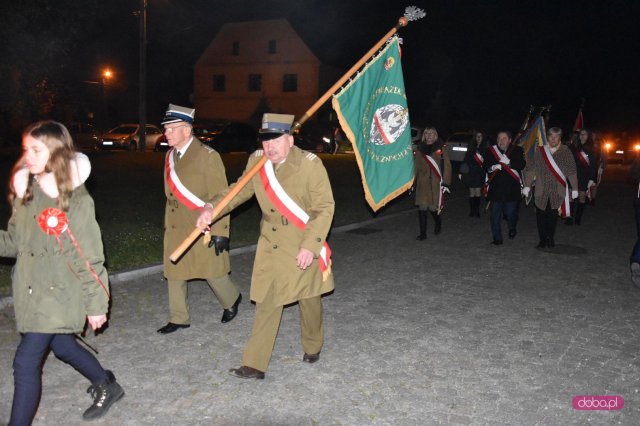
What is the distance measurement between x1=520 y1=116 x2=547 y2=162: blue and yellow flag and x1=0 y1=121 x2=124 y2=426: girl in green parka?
29.0 feet

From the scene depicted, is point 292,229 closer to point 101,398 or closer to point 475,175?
point 101,398

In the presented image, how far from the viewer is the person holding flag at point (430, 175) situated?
10.8 meters

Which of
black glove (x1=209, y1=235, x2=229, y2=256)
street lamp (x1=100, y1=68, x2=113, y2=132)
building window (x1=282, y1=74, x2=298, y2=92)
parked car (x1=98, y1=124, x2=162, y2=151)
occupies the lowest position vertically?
black glove (x1=209, y1=235, x2=229, y2=256)

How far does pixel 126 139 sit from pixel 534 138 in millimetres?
24261

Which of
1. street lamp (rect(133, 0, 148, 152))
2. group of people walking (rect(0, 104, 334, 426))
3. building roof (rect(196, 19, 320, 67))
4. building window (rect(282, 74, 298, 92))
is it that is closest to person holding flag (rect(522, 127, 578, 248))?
group of people walking (rect(0, 104, 334, 426))

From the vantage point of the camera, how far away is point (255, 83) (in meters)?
53.9

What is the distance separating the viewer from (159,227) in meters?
10.7

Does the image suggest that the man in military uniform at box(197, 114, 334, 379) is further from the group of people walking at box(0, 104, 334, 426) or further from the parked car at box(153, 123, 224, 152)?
the parked car at box(153, 123, 224, 152)

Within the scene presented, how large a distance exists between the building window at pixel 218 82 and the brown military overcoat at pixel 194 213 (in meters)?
51.1

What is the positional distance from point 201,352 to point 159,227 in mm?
5862

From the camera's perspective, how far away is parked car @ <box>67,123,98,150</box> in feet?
110

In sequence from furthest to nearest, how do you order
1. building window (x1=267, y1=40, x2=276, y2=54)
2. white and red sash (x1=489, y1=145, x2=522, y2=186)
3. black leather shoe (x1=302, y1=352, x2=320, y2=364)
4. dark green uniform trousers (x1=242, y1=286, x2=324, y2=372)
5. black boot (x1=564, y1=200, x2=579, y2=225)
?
building window (x1=267, y1=40, x2=276, y2=54) < black boot (x1=564, y1=200, x2=579, y2=225) < white and red sash (x1=489, y1=145, x2=522, y2=186) < black leather shoe (x1=302, y1=352, x2=320, y2=364) < dark green uniform trousers (x1=242, y1=286, x2=324, y2=372)

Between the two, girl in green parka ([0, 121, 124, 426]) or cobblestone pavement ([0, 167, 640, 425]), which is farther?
cobblestone pavement ([0, 167, 640, 425])

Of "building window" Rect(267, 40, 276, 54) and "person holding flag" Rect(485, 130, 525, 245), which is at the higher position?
"building window" Rect(267, 40, 276, 54)
